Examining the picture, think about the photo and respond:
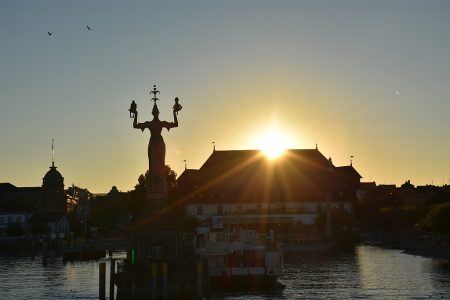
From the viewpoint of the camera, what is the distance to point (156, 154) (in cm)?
4931

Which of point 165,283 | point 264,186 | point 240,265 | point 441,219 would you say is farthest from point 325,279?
point 264,186

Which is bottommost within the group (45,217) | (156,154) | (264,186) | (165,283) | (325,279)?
(325,279)

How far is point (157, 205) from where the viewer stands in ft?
160

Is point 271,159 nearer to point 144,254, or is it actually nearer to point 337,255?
point 337,255

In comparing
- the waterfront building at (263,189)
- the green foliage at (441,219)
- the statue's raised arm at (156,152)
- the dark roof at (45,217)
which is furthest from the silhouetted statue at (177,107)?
the dark roof at (45,217)

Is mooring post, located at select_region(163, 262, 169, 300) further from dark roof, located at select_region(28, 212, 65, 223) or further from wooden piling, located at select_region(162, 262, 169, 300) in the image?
dark roof, located at select_region(28, 212, 65, 223)

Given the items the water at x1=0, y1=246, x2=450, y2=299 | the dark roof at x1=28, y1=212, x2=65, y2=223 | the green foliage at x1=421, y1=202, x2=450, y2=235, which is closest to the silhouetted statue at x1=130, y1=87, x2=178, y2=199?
the water at x1=0, y1=246, x2=450, y2=299

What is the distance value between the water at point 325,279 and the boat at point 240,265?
1905mm

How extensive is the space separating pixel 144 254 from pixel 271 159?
Answer: 105027 millimetres

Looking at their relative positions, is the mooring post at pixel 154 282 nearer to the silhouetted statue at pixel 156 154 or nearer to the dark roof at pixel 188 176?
the silhouetted statue at pixel 156 154

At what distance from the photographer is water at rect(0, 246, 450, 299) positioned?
53.9 m

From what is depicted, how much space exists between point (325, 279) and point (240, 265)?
9867 mm

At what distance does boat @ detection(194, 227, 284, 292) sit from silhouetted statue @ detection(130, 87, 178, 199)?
8143 mm

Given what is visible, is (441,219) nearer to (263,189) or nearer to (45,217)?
(263,189)
